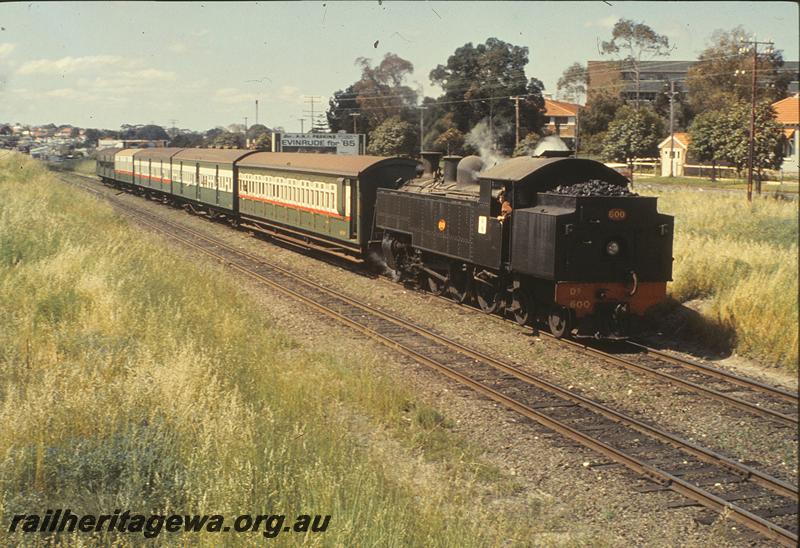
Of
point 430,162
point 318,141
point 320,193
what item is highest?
point 318,141

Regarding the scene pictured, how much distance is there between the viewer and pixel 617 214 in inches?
505

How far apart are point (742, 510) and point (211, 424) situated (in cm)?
476

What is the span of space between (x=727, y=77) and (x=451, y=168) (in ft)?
186

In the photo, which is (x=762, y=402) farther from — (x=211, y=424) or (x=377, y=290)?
(x=377, y=290)

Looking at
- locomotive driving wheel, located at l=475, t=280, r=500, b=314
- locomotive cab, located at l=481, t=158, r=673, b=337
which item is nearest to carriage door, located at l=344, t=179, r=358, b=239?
locomotive driving wheel, located at l=475, t=280, r=500, b=314

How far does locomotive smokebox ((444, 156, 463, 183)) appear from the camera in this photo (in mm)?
17234

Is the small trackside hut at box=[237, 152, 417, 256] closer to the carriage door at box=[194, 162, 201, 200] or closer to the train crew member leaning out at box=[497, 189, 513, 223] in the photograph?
the carriage door at box=[194, 162, 201, 200]

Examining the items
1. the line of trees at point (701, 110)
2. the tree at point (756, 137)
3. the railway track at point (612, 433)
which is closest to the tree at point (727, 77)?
the line of trees at point (701, 110)

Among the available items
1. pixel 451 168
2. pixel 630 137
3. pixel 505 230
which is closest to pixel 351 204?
pixel 451 168

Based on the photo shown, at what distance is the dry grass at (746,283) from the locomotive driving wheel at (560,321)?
2616mm

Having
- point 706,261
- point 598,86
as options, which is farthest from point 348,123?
point 706,261

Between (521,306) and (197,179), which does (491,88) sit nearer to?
(197,179)

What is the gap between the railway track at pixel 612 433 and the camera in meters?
7.36

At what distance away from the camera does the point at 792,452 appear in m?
8.83
